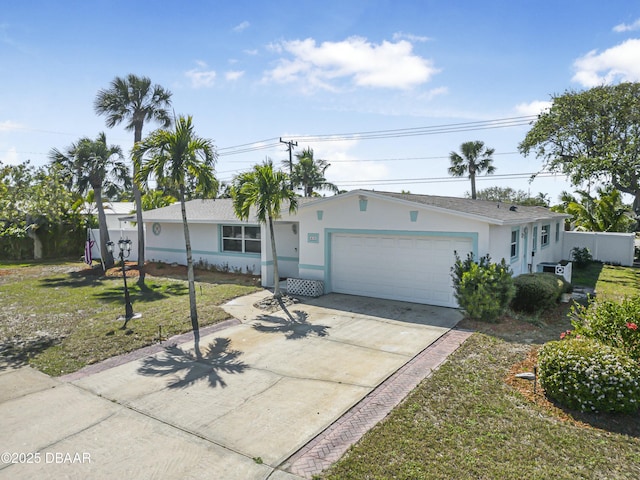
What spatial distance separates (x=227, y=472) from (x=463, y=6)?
11671 mm

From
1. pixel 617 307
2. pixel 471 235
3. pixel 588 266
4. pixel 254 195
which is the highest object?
pixel 254 195

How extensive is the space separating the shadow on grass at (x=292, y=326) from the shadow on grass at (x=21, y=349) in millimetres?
4876

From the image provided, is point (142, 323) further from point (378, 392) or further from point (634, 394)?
point (634, 394)

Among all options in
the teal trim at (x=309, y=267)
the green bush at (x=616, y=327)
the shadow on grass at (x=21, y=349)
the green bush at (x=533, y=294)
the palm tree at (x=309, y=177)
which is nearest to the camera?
the green bush at (x=616, y=327)

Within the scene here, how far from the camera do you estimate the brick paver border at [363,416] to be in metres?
4.67

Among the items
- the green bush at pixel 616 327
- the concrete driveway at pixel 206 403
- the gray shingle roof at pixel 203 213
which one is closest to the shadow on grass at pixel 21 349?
the concrete driveway at pixel 206 403

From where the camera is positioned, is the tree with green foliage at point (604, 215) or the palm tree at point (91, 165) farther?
the tree with green foliage at point (604, 215)

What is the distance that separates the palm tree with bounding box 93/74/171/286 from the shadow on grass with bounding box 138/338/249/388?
10.2m

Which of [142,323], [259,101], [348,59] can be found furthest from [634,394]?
[259,101]

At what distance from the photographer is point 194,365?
777 cm

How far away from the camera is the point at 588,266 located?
68.8ft

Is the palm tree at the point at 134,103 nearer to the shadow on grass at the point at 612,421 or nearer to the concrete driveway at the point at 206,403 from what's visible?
the concrete driveway at the point at 206,403

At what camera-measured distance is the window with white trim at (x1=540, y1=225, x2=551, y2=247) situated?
18070 mm

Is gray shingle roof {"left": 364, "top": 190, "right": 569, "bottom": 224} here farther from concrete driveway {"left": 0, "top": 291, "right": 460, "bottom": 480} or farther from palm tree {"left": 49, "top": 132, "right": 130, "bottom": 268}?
palm tree {"left": 49, "top": 132, "right": 130, "bottom": 268}
